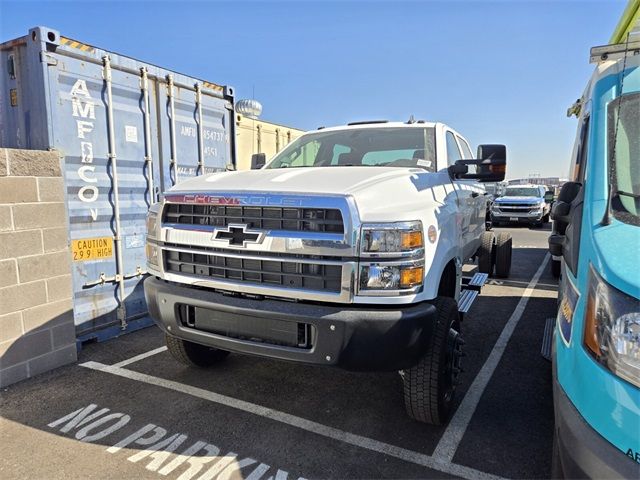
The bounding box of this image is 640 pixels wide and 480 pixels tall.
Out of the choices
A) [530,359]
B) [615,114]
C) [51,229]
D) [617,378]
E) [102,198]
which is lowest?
[530,359]

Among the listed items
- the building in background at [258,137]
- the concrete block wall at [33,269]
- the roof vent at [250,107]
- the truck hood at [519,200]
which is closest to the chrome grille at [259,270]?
the concrete block wall at [33,269]

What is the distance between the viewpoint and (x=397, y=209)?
A: 244cm

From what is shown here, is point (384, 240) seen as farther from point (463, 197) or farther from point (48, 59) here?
point (48, 59)

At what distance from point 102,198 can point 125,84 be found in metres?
1.26

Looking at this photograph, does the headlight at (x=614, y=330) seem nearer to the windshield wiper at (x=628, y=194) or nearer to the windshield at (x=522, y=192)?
the windshield wiper at (x=628, y=194)

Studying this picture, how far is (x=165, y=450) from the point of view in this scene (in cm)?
265

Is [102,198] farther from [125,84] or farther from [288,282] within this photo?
[288,282]

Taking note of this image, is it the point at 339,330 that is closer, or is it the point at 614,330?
the point at 614,330

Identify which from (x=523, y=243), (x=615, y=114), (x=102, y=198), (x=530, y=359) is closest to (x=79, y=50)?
(x=102, y=198)

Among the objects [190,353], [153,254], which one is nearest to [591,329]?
[153,254]

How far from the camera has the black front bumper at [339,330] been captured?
2307mm

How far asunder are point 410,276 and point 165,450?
6.06 feet

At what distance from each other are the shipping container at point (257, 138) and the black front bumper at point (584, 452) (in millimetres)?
8423

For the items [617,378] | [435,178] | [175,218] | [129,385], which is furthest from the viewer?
[129,385]
